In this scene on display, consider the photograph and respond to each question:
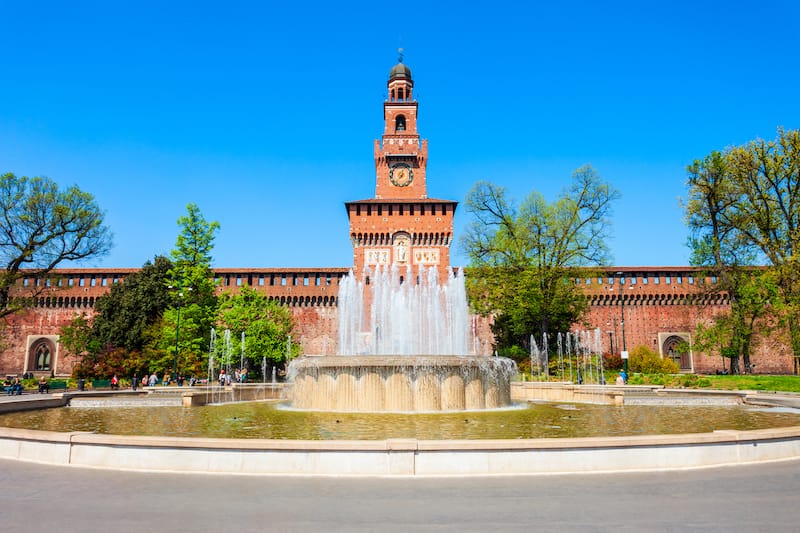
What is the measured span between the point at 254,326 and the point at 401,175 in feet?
60.9

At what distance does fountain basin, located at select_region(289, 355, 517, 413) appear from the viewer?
39.4ft

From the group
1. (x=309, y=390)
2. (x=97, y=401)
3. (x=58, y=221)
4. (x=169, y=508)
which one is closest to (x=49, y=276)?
(x=58, y=221)

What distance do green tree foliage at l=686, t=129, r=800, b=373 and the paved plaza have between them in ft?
73.8

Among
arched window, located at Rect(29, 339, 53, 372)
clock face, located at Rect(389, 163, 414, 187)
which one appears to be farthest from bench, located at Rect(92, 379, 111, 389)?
clock face, located at Rect(389, 163, 414, 187)

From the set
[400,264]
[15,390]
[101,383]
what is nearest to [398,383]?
[15,390]

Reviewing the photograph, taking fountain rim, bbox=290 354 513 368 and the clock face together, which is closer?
fountain rim, bbox=290 354 513 368

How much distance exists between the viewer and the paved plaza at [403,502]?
13.8 feet

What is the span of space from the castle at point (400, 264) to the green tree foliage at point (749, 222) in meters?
13.5

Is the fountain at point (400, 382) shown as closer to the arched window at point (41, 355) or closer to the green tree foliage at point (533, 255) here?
the green tree foliage at point (533, 255)

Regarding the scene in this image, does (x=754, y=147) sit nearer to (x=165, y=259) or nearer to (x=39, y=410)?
(x=39, y=410)

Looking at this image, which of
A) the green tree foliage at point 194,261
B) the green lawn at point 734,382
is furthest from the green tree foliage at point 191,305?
the green lawn at point 734,382

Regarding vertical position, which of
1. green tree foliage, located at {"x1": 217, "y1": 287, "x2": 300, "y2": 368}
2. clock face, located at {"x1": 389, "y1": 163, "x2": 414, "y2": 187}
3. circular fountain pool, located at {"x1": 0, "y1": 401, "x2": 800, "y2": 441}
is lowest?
circular fountain pool, located at {"x1": 0, "y1": 401, "x2": 800, "y2": 441}

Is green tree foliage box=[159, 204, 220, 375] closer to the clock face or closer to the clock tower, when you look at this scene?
the clock tower

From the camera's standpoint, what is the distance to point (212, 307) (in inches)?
1174
